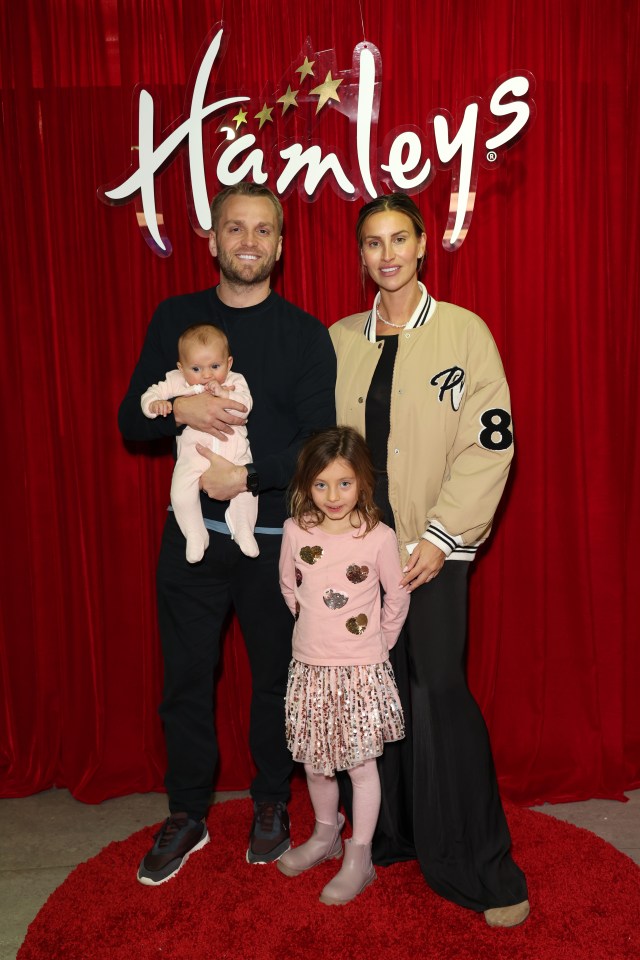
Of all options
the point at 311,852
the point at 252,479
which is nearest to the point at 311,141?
the point at 252,479

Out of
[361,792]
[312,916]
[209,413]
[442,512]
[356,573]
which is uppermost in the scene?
[209,413]

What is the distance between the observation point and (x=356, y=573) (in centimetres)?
228

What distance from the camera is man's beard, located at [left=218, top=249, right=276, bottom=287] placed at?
2381 mm

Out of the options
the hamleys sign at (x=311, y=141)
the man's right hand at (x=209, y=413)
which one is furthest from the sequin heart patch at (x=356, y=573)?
the hamleys sign at (x=311, y=141)

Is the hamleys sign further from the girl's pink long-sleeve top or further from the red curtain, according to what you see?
the girl's pink long-sleeve top

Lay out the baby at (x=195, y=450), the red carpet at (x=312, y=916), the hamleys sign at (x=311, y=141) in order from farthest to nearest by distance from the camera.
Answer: the hamleys sign at (x=311, y=141) < the baby at (x=195, y=450) < the red carpet at (x=312, y=916)

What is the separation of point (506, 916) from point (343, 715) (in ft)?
2.15

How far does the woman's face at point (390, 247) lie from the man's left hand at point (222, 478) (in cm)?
62

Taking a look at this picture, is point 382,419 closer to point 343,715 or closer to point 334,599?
point 334,599

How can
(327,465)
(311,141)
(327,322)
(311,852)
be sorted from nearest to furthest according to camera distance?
(327,465), (311,852), (311,141), (327,322)

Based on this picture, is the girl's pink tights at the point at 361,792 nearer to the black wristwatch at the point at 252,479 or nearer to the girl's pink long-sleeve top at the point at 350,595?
the girl's pink long-sleeve top at the point at 350,595

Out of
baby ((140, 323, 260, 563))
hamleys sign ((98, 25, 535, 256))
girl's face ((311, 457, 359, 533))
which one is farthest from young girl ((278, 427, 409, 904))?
hamleys sign ((98, 25, 535, 256))

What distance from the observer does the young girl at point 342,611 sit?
2264 millimetres

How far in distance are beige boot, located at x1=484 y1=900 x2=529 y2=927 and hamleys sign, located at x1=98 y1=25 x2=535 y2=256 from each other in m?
1.93
